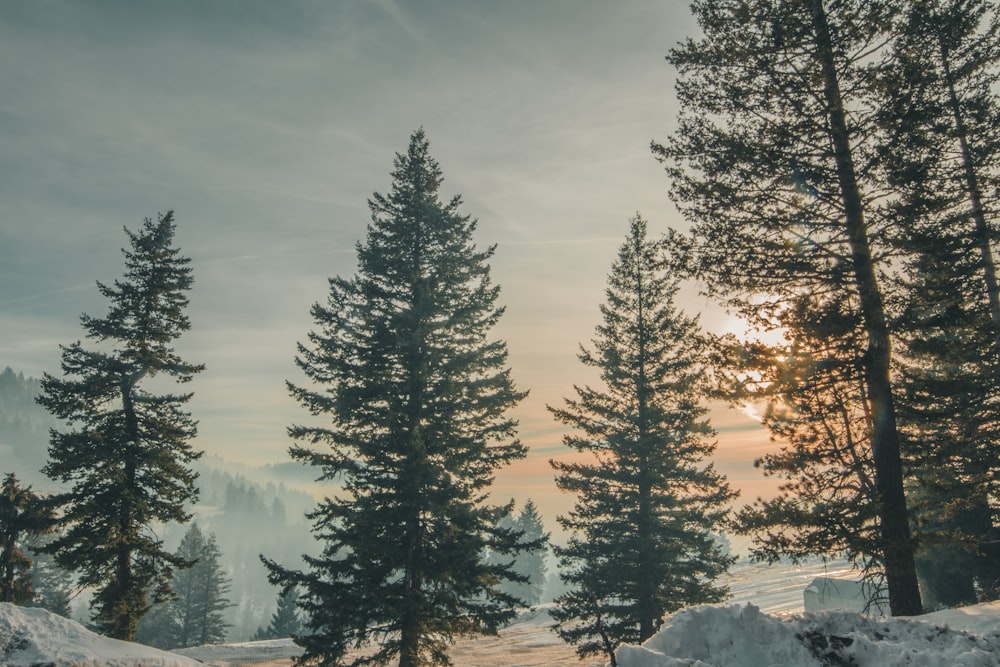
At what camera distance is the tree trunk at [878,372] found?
8570 mm

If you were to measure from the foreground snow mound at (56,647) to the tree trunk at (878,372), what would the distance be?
1304cm

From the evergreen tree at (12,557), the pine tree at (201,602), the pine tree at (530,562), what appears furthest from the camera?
the pine tree at (530,562)

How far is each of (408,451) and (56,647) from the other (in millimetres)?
7951

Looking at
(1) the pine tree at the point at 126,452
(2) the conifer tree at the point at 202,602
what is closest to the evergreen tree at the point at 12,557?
(1) the pine tree at the point at 126,452

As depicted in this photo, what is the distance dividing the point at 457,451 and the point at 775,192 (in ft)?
34.6

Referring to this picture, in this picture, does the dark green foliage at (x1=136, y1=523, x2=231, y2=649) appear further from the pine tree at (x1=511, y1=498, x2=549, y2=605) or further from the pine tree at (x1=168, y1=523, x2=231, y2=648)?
the pine tree at (x1=511, y1=498, x2=549, y2=605)

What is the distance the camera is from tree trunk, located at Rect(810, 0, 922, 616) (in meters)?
8.57

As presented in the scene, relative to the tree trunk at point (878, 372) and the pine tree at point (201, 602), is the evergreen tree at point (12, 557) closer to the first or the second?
the pine tree at point (201, 602)

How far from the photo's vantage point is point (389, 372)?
16.2 meters

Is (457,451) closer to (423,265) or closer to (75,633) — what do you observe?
(423,265)

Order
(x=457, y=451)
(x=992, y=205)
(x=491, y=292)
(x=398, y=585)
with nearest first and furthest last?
1. (x=992, y=205)
2. (x=398, y=585)
3. (x=457, y=451)
4. (x=491, y=292)

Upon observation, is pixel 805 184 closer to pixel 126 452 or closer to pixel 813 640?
pixel 813 640

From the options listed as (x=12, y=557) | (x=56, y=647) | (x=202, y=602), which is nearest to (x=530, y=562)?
(x=202, y=602)

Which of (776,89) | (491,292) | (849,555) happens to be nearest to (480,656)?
(491,292)
